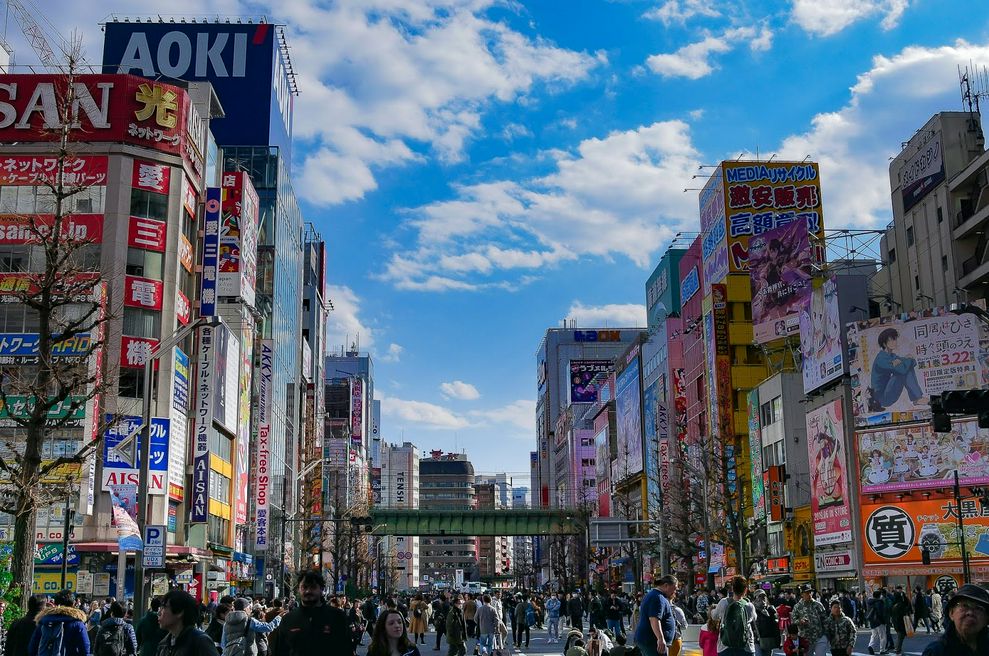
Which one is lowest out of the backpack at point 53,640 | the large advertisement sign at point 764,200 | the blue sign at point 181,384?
the backpack at point 53,640

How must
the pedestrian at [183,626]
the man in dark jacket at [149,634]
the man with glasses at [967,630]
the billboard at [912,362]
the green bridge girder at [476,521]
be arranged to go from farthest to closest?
the green bridge girder at [476,521] < the billboard at [912,362] < the man in dark jacket at [149,634] < the pedestrian at [183,626] < the man with glasses at [967,630]

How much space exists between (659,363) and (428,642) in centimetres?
5922

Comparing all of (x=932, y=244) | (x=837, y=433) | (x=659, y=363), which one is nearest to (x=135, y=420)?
(x=837, y=433)

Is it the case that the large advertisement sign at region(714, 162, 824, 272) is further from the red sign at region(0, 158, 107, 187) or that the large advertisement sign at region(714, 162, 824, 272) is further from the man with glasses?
the man with glasses

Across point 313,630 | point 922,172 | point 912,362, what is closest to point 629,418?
point 922,172

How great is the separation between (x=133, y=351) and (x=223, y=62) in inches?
1769

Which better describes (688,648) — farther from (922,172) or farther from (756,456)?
(922,172)

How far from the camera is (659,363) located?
320 feet

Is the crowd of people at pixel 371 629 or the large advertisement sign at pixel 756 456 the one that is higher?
the large advertisement sign at pixel 756 456

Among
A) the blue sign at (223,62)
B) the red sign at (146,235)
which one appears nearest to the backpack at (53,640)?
the red sign at (146,235)

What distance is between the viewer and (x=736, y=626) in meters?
13.5

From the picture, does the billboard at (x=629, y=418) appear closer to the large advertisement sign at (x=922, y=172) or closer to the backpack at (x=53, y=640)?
the large advertisement sign at (x=922, y=172)

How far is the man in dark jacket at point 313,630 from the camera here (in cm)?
841

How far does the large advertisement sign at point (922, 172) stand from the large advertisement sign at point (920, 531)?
64.8ft
